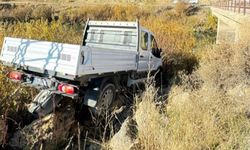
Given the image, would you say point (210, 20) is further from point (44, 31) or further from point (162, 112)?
point (162, 112)

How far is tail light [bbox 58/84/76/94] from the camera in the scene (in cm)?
600

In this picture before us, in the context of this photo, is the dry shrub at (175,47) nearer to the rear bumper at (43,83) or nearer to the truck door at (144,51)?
the truck door at (144,51)

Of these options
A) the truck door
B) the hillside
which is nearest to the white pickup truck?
the hillside

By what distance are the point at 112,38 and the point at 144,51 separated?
105 centimetres

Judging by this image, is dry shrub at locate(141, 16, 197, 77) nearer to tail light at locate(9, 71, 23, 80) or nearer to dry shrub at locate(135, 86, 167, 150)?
tail light at locate(9, 71, 23, 80)

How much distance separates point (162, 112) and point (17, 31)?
6.38 m

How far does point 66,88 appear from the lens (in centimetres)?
603

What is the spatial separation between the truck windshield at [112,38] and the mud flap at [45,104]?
309cm

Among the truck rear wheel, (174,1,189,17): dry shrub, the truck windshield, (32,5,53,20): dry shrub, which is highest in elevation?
(174,1,189,17): dry shrub

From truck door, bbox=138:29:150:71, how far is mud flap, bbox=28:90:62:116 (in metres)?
3.15

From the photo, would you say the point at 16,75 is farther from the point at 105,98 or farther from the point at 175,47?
Answer: the point at 175,47

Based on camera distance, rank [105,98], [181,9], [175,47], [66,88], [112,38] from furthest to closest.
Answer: [181,9], [175,47], [112,38], [105,98], [66,88]

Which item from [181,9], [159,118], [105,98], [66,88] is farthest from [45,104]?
[181,9]

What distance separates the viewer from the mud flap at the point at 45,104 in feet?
20.8
